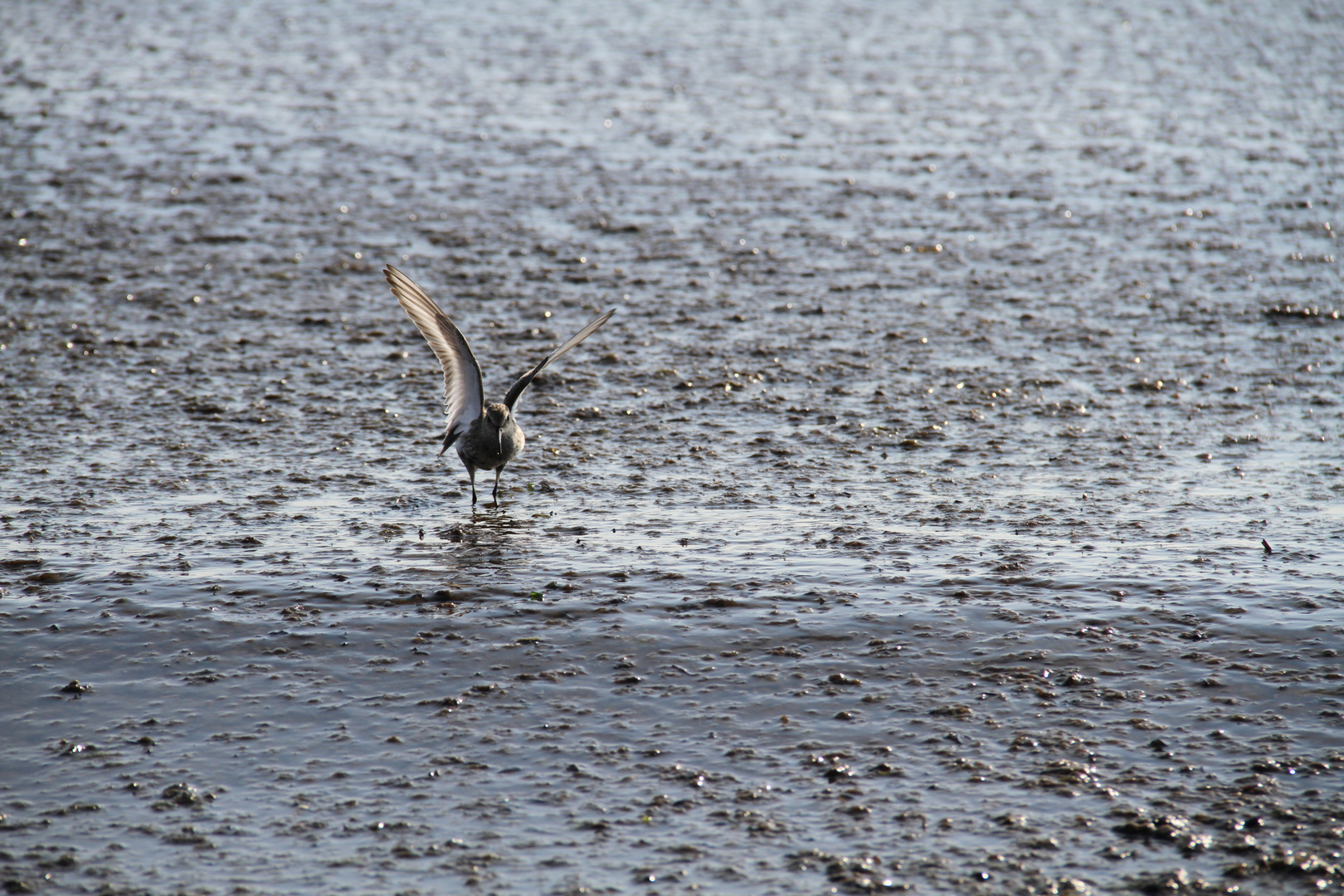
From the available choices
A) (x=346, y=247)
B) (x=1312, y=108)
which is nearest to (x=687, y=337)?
(x=346, y=247)

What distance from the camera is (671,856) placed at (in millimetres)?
5008

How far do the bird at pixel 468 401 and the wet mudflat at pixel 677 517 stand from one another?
1.26ft

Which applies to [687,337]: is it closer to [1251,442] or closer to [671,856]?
[1251,442]

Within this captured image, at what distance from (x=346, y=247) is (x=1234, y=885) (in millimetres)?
10907

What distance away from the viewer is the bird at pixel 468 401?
324 inches

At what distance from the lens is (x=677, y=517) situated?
26.5 ft

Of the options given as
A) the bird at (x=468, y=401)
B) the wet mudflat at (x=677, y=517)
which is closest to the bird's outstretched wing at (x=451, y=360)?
the bird at (x=468, y=401)

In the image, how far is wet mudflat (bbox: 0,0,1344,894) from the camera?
5242 mm

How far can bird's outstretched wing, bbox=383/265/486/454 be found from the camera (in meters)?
8.20

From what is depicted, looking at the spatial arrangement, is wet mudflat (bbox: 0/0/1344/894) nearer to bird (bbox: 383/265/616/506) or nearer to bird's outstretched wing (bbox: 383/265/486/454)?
bird (bbox: 383/265/616/506)

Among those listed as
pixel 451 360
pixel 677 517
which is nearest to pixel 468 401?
pixel 451 360

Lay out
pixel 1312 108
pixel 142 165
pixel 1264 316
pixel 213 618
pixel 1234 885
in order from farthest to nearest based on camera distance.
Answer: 1. pixel 1312 108
2. pixel 142 165
3. pixel 1264 316
4. pixel 213 618
5. pixel 1234 885

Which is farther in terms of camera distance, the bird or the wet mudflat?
the bird

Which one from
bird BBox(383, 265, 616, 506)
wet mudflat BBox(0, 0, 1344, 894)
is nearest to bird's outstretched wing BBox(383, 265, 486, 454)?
bird BBox(383, 265, 616, 506)
